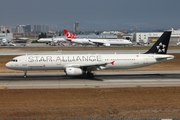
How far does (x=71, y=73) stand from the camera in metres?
41.9

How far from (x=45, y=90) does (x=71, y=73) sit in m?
7.94

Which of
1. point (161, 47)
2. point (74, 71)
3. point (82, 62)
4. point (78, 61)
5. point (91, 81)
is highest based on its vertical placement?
point (161, 47)

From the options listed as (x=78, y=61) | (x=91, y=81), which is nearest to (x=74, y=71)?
(x=78, y=61)

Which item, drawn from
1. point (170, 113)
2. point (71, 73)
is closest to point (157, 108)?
point (170, 113)

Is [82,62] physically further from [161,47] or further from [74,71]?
[161,47]

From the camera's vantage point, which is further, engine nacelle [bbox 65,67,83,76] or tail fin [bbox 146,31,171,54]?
tail fin [bbox 146,31,171,54]

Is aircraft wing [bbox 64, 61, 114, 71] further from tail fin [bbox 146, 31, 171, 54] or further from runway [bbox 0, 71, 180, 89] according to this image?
tail fin [bbox 146, 31, 171, 54]

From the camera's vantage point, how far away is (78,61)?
144 ft

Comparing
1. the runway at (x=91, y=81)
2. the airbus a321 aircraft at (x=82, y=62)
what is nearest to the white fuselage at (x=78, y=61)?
the airbus a321 aircraft at (x=82, y=62)

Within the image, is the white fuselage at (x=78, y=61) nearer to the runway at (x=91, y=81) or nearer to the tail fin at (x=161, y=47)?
the tail fin at (x=161, y=47)

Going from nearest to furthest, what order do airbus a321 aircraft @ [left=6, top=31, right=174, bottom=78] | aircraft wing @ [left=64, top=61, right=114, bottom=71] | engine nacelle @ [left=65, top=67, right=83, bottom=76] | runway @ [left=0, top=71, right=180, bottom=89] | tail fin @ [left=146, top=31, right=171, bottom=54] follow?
runway @ [left=0, top=71, right=180, bottom=89]
engine nacelle @ [left=65, top=67, right=83, bottom=76]
aircraft wing @ [left=64, top=61, right=114, bottom=71]
airbus a321 aircraft @ [left=6, top=31, right=174, bottom=78]
tail fin @ [left=146, top=31, right=171, bottom=54]

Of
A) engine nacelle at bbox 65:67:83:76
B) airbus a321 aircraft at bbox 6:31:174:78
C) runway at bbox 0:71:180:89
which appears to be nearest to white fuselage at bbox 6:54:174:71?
airbus a321 aircraft at bbox 6:31:174:78

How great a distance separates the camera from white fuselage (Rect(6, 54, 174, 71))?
143ft

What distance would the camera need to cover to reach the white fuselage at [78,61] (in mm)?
43688
